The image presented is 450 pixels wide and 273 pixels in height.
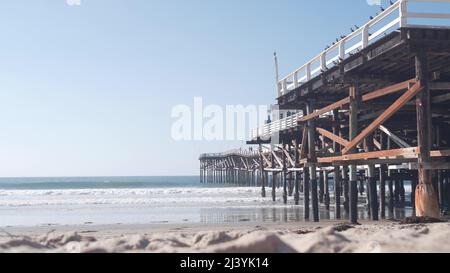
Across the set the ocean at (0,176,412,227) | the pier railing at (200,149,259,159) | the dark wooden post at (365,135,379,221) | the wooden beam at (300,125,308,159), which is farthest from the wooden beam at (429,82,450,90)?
the pier railing at (200,149,259,159)

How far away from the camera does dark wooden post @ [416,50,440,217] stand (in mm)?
11750

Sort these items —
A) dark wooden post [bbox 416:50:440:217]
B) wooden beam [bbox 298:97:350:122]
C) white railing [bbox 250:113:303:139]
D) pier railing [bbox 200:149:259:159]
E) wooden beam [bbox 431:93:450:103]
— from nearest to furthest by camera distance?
dark wooden post [bbox 416:50:440:217] < wooden beam [bbox 431:93:450:103] < wooden beam [bbox 298:97:350:122] < white railing [bbox 250:113:303:139] < pier railing [bbox 200:149:259:159]

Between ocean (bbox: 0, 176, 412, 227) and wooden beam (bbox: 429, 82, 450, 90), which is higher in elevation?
wooden beam (bbox: 429, 82, 450, 90)

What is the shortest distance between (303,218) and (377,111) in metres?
5.88

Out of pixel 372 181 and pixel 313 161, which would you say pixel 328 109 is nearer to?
pixel 313 161

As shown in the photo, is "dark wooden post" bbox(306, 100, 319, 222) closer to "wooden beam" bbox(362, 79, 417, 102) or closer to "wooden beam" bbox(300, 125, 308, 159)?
"wooden beam" bbox(300, 125, 308, 159)

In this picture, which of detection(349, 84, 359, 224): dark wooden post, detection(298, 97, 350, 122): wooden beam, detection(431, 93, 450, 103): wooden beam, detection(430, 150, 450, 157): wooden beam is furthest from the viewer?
detection(298, 97, 350, 122): wooden beam

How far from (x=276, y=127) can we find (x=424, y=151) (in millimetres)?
15254

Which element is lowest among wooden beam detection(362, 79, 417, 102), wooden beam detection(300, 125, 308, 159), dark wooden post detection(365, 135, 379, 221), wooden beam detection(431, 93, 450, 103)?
dark wooden post detection(365, 135, 379, 221)

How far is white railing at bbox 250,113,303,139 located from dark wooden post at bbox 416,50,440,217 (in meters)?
11.1

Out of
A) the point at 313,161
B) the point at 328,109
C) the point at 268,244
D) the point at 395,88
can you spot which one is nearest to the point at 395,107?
the point at 395,88

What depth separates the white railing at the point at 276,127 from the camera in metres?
24.8

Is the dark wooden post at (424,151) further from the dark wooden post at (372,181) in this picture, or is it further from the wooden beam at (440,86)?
the dark wooden post at (372,181)

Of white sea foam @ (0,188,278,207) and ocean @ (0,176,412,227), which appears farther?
white sea foam @ (0,188,278,207)
